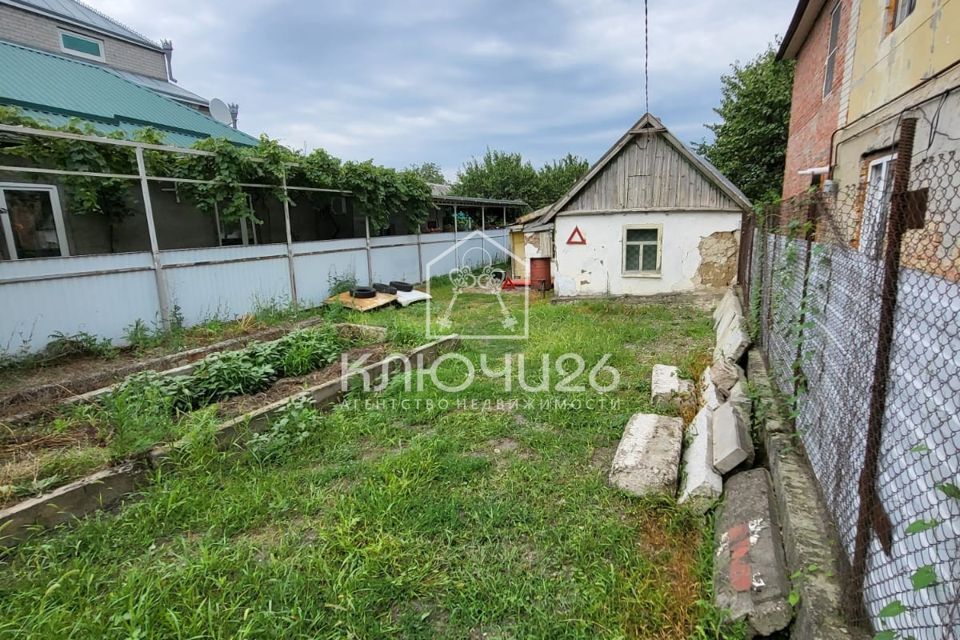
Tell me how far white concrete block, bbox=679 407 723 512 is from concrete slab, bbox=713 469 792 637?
13cm

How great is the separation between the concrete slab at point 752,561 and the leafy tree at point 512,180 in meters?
25.9

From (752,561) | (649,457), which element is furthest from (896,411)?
(649,457)

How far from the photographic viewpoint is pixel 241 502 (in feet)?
9.64

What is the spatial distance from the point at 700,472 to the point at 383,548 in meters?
1.96

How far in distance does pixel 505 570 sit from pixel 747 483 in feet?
4.75

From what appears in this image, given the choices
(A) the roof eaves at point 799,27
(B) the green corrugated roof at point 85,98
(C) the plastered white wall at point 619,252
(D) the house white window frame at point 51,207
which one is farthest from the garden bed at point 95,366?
(A) the roof eaves at point 799,27

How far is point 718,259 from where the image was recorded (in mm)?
9531

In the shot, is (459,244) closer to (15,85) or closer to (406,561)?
(15,85)

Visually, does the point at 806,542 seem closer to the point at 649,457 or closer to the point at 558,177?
the point at 649,457

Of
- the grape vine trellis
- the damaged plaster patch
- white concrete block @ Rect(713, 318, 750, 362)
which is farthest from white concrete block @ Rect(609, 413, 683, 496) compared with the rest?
the grape vine trellis

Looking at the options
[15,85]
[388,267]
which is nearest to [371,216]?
[388,267]

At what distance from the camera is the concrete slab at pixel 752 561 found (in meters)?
1.81

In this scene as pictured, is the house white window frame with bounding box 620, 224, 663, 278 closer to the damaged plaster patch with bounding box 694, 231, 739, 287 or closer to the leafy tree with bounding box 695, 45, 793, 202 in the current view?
the damaged plaster patch with bounding box 694, 231, 739, 287

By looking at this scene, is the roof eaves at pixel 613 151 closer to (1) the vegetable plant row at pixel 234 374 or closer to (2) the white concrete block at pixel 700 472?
(1) the vegetable plant row at pixel 234 374
